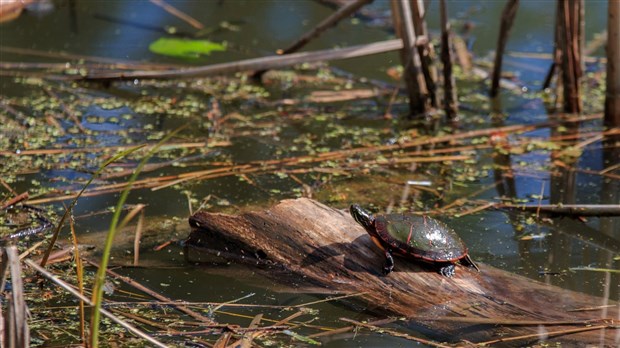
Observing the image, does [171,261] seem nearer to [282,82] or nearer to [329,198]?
[329,198]

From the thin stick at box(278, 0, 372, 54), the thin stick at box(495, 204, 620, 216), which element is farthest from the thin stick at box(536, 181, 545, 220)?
the thin stick at box(278, 0, 372, 54)

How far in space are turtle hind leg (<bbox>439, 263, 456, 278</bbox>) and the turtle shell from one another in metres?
0.05

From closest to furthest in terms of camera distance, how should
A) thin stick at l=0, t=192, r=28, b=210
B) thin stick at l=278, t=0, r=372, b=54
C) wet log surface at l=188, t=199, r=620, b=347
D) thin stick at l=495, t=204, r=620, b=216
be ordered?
wet log surface at l=188, t=199, r=620, b=347 → thin stick at l=495, t=204, r=620, b=216 → thin stick at l=0, t=192, r=28, b=210 → thin stick at l=278, t=0, r=372, b=54

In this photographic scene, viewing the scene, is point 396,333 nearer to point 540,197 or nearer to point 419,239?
point 419,239

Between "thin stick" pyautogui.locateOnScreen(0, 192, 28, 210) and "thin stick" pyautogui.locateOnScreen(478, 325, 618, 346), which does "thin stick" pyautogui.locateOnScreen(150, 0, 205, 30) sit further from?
"thin stick" pyautogui.locateOnScreen(478, 325, 618, 346)

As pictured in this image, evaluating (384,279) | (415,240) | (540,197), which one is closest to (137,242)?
(384,279)

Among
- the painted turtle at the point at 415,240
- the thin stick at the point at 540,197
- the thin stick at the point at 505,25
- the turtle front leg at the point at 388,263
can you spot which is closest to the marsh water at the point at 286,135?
the thin stick at the point at 540,197

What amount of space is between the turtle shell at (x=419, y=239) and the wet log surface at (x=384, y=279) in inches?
3.4

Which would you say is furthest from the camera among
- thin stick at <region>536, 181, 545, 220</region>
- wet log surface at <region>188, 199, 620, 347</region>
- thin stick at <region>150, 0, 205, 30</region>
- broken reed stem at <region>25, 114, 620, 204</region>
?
thin stick at <region>150, 0, 205, 30</region>

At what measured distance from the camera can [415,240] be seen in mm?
3770

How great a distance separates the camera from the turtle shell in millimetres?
3736

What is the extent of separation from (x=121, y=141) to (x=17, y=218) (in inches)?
58.6

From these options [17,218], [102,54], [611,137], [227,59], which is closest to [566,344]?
[17,218]

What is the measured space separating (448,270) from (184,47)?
16.0ft
